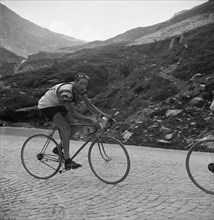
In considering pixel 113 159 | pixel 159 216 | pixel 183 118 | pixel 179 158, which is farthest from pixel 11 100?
pixel 159 216

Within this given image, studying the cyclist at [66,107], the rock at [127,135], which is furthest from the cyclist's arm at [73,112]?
the rock at [127,135]

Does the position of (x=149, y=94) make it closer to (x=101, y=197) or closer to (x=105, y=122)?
(x=105, y=122)

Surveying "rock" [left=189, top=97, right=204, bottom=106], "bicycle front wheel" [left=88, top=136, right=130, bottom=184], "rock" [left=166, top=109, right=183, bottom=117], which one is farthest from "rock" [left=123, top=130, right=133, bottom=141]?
"bicycle front wheel" [left=88, top=136, right=130, bottom=184]

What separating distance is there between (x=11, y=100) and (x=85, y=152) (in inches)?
539

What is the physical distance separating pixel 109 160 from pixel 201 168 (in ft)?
5.67

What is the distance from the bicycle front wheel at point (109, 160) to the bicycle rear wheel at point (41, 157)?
78 centimetres

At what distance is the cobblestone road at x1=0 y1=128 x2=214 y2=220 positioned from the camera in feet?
14.1

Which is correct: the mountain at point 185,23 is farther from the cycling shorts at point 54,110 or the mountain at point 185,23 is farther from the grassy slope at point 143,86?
the cycling shorts at point 54,110

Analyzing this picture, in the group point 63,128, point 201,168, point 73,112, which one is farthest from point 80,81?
point 201,168

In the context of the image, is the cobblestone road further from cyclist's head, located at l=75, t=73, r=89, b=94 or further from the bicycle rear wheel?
cyclist's head, located at l=75, t=73, r=89, b=94

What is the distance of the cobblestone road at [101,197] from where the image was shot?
429 cm

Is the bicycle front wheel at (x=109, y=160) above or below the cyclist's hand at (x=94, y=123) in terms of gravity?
below

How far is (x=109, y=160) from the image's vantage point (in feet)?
18.9

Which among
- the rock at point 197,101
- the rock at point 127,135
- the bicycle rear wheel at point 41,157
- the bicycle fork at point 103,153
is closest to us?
the bicycle fork at point 103,153
